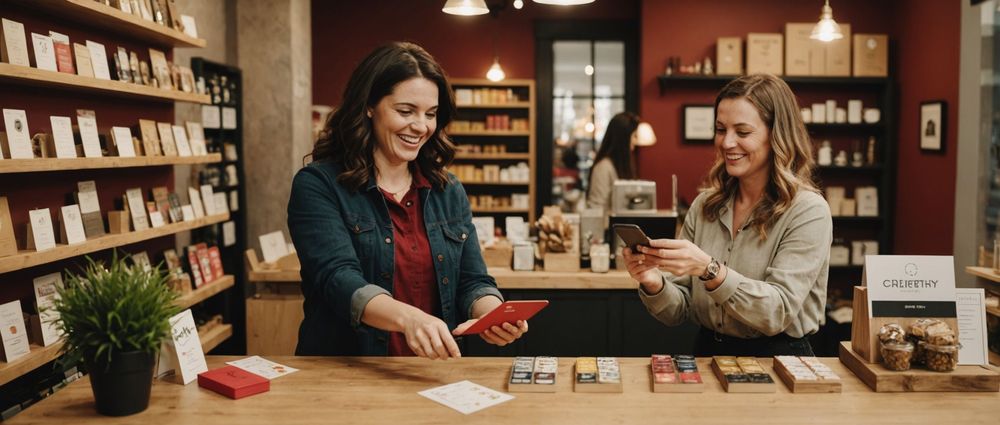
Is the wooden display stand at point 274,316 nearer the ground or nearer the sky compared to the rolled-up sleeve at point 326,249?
nearer the ground

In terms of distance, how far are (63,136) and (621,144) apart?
397cm

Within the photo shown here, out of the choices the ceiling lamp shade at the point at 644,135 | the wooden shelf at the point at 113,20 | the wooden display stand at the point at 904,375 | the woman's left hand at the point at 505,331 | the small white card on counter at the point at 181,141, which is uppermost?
the wooden shelf at the point at 113,20

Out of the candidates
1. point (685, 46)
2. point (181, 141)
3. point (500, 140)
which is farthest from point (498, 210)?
point (181, 141)

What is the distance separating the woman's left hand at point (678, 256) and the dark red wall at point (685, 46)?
4.94 metres

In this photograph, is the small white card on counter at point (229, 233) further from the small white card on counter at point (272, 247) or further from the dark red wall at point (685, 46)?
the dark red wall at point (685, 46)

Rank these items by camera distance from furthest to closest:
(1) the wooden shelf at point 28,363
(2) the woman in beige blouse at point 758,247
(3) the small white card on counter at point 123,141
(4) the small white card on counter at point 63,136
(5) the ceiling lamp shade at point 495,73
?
(5) the ceiling lamp shade at point 495,73 → (3) the small white card on counter at point 123,141 → (4) the small white card on counter at point 63,136 → (1) the wooden shelf at point 28,363 → (2) the woman in beige blouse at point 758,247

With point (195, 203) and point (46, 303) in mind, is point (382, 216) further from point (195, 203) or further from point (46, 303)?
point (195, 203)

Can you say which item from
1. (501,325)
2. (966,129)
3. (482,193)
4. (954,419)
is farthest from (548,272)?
(482,193)

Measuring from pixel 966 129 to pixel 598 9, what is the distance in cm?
412

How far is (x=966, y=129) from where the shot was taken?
5590 mm

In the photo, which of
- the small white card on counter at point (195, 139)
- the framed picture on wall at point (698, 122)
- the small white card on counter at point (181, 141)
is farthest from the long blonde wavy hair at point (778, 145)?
the framed picture on wall at point (698, 122)

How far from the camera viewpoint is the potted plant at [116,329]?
65.3 inches

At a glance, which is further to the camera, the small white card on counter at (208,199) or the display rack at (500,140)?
the display rack at (500,140)

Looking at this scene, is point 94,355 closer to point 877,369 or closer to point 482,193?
point 877,369
